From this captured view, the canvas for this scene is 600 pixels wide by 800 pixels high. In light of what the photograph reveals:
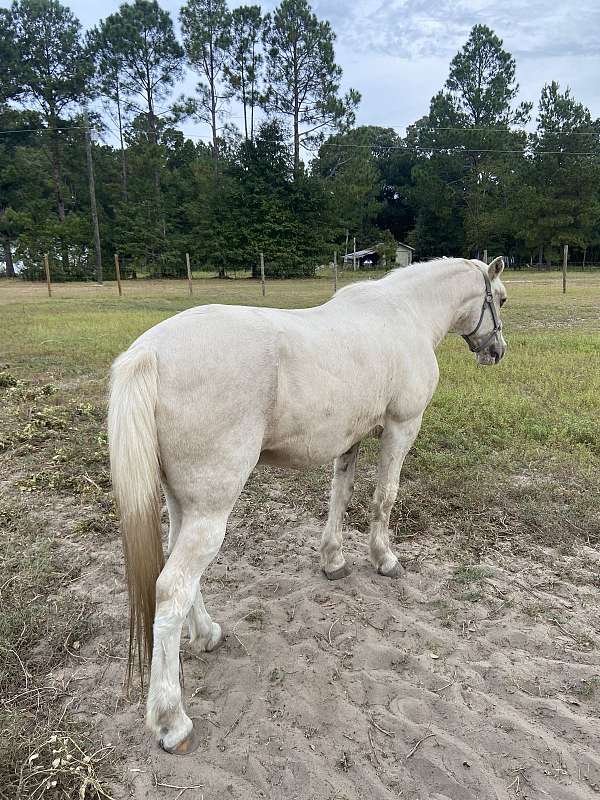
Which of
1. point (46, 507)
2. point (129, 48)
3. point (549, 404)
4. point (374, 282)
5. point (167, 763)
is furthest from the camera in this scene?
A: point (129, 48)

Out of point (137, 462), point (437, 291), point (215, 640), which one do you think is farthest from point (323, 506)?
point (137, 462)

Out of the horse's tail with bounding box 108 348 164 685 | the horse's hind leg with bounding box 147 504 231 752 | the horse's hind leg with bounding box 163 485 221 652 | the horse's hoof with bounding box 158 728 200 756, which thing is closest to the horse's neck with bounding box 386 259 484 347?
the horse's tail with bounding box 108 348 164 685

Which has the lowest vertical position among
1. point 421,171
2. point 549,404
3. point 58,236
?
point 549,404

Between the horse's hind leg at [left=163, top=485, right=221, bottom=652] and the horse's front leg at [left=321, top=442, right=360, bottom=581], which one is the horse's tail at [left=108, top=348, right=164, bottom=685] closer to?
the horse's hind leg at [left=163, top=485, right=221, bottom=652]

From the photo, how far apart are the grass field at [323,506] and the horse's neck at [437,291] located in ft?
4.68

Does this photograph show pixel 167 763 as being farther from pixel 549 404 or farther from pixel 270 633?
pixel 549 404

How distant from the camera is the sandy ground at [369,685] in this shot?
1812 mm

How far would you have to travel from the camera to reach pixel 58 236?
113 ft

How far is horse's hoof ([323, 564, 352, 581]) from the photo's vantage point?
3031mm

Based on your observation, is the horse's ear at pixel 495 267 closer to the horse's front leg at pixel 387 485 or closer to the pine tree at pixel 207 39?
the horse's front leg at pixel 387 485

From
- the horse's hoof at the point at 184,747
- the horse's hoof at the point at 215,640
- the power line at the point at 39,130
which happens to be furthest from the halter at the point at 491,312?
the power line at the point at 39,130

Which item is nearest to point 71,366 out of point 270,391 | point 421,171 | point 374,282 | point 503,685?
point 374,282

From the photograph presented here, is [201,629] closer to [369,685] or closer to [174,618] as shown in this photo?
[174,618]

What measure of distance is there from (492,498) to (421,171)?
A: 50303 millimetres
